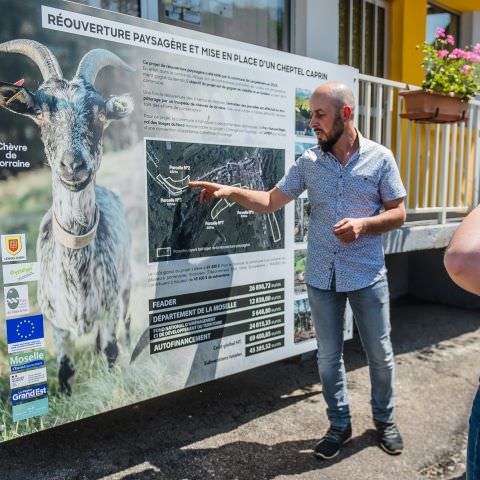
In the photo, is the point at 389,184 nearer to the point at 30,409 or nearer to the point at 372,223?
the point at 372,223

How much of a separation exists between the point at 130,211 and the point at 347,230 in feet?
3.77

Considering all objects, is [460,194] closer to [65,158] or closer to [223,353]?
[223,353]

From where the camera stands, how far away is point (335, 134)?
312 centimetres

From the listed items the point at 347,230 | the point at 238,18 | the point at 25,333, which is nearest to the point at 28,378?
the point at 25,333

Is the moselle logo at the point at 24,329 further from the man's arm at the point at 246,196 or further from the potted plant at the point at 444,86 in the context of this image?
the potted plant at the point at 444,86

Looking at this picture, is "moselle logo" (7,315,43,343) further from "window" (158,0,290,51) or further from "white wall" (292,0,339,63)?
"white wall" (292,0,339,63)

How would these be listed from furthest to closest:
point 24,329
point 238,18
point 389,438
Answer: point 238,18, point 389,438, point 24,329

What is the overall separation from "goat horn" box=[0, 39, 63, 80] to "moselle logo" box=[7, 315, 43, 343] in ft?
3.69

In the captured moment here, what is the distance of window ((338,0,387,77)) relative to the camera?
6355 millimetres

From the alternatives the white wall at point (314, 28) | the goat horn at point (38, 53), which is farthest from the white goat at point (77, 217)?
the white wall at point (314, 28)

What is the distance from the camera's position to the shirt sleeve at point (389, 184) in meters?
3.12

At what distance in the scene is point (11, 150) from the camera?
250cm

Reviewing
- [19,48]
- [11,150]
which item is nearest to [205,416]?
[11,150]

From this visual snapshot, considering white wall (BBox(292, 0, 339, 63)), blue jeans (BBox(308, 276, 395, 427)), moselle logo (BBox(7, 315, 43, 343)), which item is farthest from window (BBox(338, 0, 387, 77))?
moselle logo (BBox(7, 315, 43, 343))
